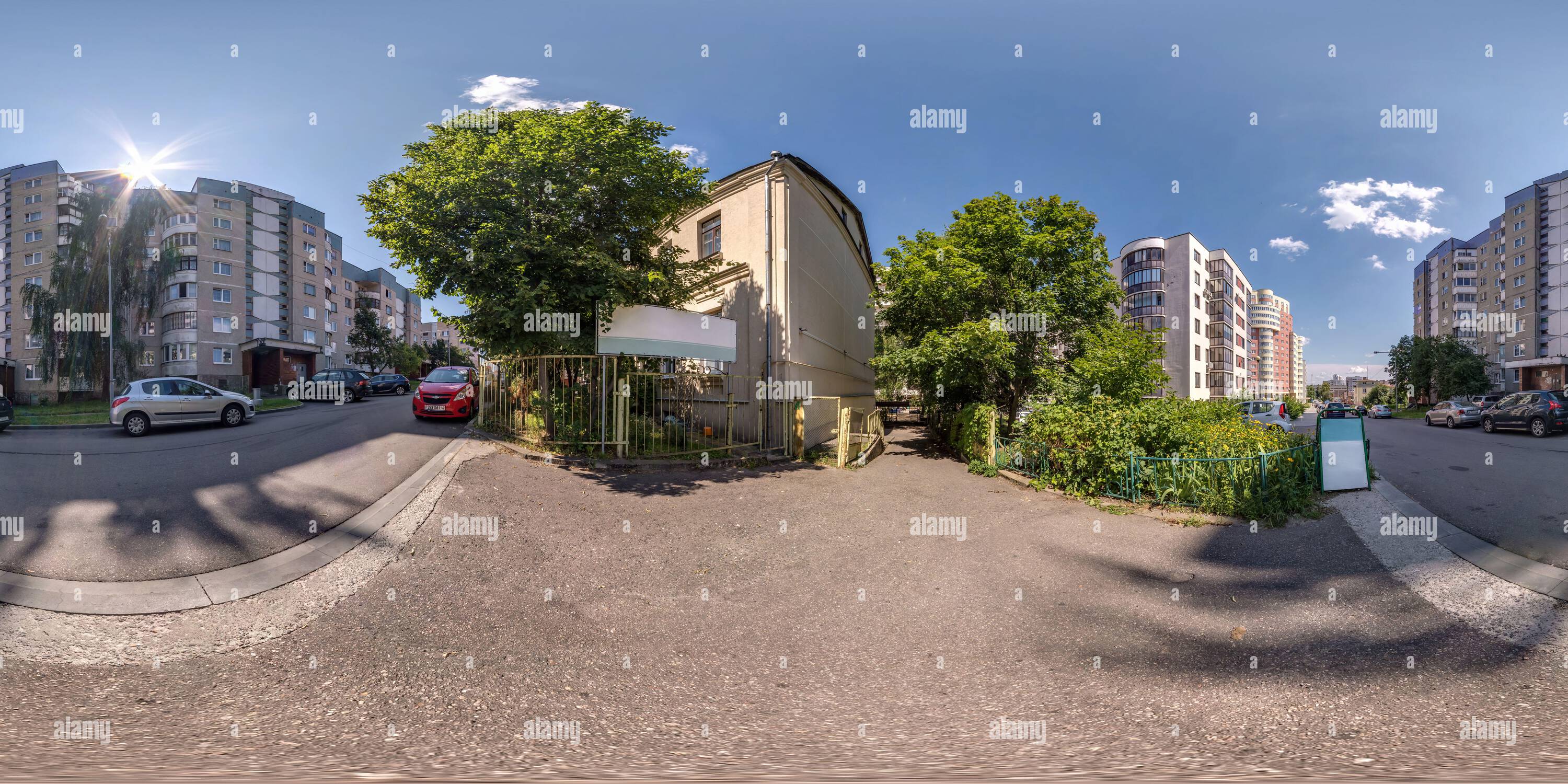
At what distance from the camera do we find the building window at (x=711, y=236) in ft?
49.2

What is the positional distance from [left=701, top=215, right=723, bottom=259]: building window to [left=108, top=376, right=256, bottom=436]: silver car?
1304 centimetres

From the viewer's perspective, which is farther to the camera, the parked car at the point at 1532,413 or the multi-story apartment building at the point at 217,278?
the multi-story apartment building at the point at 217,278

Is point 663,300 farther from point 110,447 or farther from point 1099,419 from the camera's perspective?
point 110,447

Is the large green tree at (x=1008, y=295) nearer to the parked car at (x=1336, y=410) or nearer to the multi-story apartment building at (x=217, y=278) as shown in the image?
the parked car at (x=1336, y=410)

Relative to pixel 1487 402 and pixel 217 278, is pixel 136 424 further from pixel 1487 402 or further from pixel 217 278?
pixel 1487 402

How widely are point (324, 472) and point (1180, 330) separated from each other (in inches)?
2346

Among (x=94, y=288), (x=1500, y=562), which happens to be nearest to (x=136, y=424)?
(x=94, y=288)

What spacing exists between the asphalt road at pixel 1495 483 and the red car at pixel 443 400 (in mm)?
19063

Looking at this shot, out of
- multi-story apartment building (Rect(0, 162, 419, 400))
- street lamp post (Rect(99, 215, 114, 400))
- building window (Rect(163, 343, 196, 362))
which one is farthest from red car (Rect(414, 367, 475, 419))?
building window (Rect(163, 343, 196, 362))

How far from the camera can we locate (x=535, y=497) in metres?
7.31

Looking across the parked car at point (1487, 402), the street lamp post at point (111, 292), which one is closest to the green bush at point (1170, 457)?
the parked car at point (1487, 402)

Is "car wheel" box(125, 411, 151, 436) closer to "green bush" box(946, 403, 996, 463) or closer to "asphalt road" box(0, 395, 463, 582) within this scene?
"asphalt road" box(0, 395, 463, 582)

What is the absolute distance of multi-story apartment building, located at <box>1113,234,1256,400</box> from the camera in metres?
47.9

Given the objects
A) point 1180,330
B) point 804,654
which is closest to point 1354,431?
point 804,654
